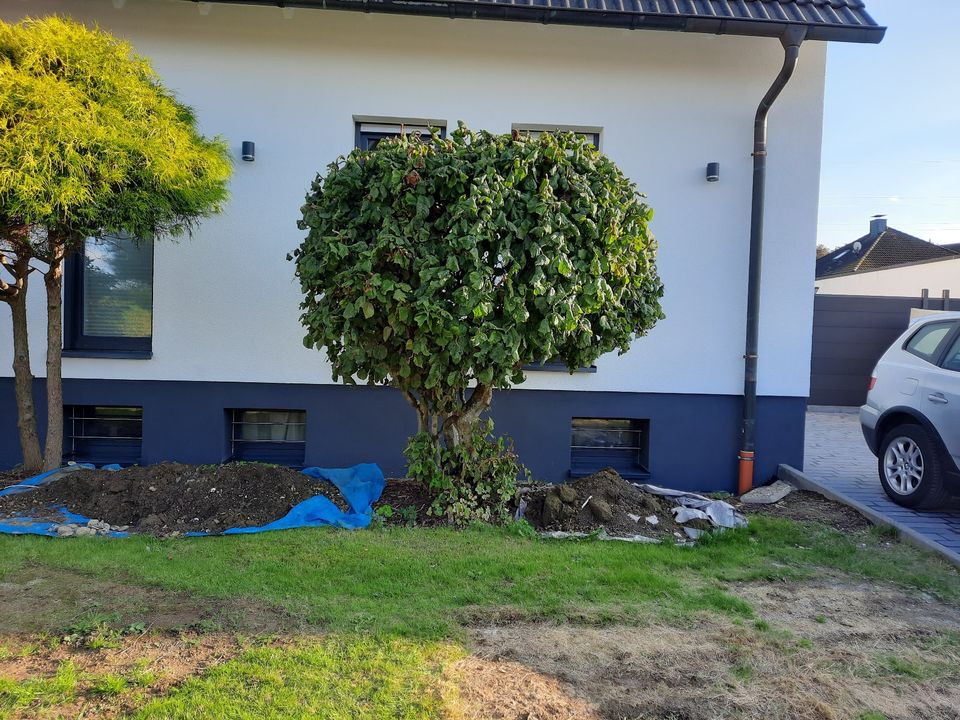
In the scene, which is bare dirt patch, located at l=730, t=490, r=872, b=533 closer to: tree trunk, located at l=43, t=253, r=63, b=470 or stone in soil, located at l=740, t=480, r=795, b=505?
stone in soil, located at l=740, t=480, r=795, b=505

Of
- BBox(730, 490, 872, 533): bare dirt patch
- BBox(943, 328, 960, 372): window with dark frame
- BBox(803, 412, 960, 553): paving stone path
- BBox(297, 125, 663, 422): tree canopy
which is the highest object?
BBox(297, 125, 663, 422): tree canopy

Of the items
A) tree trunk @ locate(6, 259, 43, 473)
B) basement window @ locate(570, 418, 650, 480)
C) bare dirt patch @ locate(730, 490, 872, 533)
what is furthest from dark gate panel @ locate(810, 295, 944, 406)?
tree trunk @ locate(6, 259, 43, 473)

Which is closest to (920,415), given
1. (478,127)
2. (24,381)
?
(478,127)

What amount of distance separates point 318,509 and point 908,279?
23511mm

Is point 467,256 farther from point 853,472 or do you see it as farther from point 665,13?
point 853,472

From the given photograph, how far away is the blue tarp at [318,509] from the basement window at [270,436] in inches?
35.2

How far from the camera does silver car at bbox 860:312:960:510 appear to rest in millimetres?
5234

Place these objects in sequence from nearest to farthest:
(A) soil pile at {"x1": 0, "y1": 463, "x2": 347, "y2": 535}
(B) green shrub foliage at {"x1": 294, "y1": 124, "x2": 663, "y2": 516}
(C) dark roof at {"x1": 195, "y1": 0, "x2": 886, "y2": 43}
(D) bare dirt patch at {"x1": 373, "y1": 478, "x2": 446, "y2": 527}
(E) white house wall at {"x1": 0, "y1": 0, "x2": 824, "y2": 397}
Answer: (B) green shrub foliage at {"x1": 294, "y1": 124, "x2": 663, "y2": 516}, (A) soil pile at {"x1": 0, "y1": 463, "x2": 347, "y2": 535}, (D) bare dirt patch at {"x1": 373, "y1": 478, "x2": 446, "y2": 527}, (C) dark roof at {"x1": 195, "y1": 0, "x2": 886, "y2": 43}, (E) white house wall at {"x1": 0, "y1": 0, "x2": 824, "y2": 397}

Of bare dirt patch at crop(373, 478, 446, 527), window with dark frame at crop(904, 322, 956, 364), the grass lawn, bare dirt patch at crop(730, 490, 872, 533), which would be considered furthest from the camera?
window with dark frame at crop(904, 322, 956, 364)

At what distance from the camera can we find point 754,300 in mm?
6117

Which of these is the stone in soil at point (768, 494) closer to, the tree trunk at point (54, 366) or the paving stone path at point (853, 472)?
the paving stone path at point (853, 472)

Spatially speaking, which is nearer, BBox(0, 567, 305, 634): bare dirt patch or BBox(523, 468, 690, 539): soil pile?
BBox(0, 567, 305, 634): bare dirt patch

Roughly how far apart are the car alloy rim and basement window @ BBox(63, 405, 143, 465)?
7.15 metres

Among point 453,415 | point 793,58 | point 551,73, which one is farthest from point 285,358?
point 793,58
